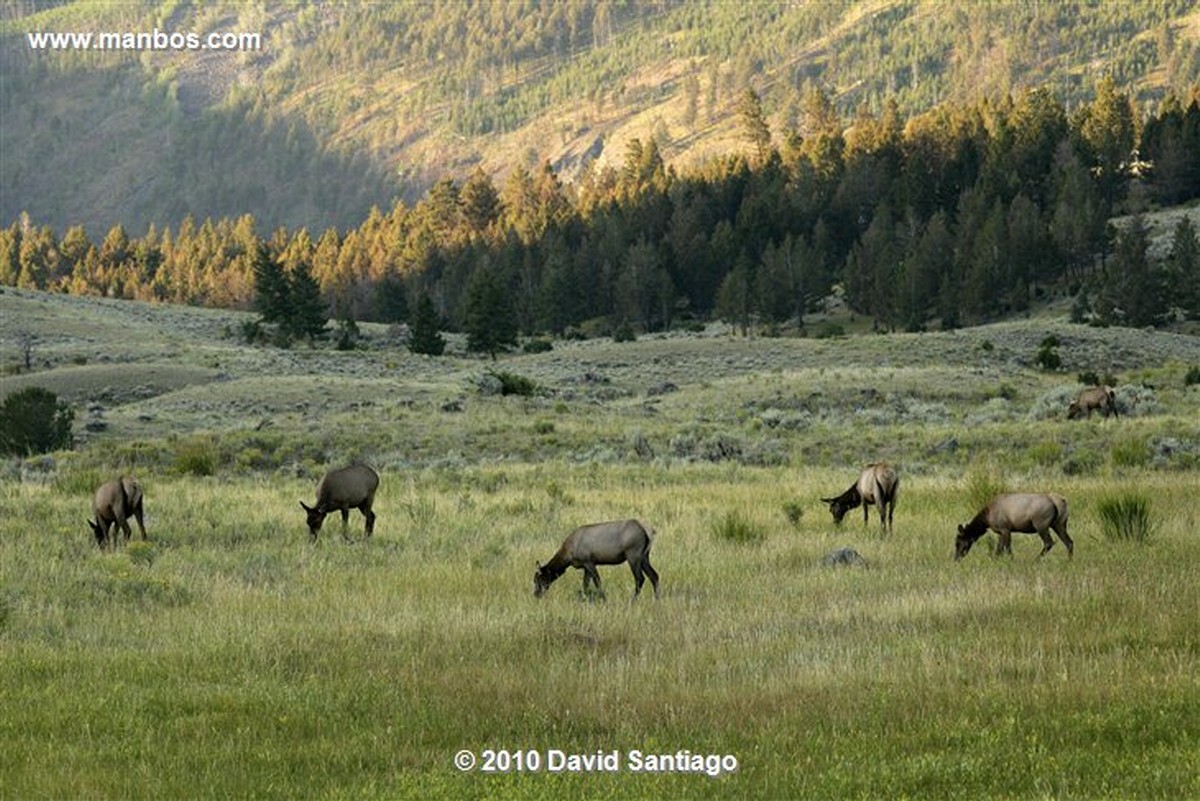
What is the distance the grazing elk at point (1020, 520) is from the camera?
640 inches

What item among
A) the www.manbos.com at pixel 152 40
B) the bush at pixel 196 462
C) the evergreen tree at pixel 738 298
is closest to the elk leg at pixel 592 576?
the bush at pixel 196 462

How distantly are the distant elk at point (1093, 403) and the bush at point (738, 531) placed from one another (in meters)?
22.4

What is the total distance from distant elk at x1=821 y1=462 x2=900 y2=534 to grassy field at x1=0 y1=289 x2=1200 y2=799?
365mm

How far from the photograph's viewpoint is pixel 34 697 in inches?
389

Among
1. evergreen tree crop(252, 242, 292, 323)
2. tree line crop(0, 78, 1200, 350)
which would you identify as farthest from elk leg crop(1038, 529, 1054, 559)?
evergreen tree crop(252, 242, 292, 323)

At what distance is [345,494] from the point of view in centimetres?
2102

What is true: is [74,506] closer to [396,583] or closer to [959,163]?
[396,583]

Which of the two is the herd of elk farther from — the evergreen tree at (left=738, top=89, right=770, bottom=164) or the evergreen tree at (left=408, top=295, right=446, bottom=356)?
the evergreen tree at (left=738, top=89, right=770, bottom=164)

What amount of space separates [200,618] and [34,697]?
3.77m

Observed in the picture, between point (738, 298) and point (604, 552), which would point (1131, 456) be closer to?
point (604, 552)

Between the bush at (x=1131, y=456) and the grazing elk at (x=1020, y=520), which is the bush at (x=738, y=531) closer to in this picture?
the grazing elk at (x=1020, y=520)

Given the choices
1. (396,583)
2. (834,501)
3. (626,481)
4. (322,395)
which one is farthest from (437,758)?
(322,395)

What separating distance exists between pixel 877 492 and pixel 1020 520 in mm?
3926

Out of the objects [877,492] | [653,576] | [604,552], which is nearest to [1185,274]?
[877,492]
